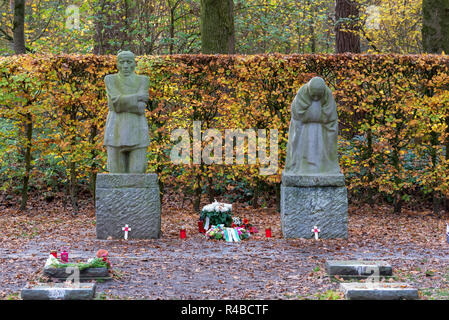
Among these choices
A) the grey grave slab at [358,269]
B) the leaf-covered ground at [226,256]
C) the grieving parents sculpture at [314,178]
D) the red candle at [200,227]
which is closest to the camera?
the leaf-covered ground at [226,256]

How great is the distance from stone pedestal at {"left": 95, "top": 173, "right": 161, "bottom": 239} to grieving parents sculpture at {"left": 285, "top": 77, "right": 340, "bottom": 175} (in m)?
2.18

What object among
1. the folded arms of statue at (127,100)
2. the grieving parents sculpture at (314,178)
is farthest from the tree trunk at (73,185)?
the grieving parents sculpture at (314,178)

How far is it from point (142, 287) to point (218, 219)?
325cm

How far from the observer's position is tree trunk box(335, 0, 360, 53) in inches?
605

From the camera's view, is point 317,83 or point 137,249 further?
point 317,83

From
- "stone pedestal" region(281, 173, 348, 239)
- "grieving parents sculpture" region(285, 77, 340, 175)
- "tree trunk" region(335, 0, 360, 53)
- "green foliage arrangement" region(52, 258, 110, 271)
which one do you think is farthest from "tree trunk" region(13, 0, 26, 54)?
"green foliage arrangement" region(52, 258, 110, 271)

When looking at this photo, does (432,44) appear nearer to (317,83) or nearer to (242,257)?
(317,83)

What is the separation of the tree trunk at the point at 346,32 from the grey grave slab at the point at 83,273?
1108 centimetres

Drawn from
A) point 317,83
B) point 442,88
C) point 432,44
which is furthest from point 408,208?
point 317,83

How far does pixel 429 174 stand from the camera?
10812 millimetres

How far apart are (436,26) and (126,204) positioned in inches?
307

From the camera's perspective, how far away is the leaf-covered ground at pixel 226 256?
5.76 metres

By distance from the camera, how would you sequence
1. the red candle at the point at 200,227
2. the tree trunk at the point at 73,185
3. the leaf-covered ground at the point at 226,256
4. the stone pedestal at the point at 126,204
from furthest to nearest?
the tree trunk at the point at 73,185 → the red candle at the point at 200,227 → the stone pedestal at the point at 126,204 → the leaf-covered ground at the point at 226,256

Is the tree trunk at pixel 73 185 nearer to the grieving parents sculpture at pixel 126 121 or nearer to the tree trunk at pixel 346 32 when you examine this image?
the grieving parents sculpture at pixel 126 121
